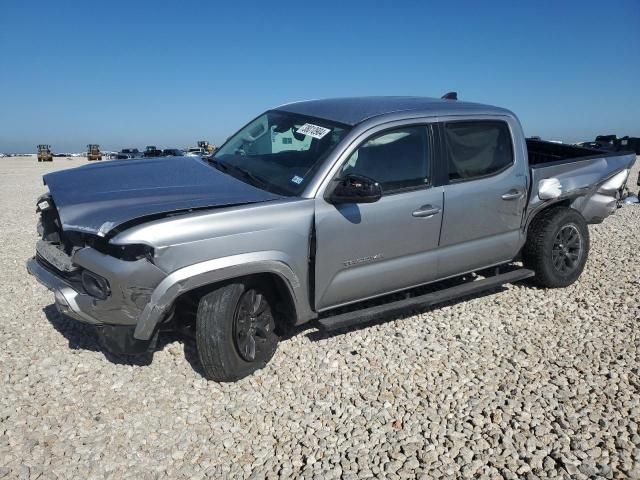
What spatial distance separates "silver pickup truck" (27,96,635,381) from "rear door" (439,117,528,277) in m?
0.01

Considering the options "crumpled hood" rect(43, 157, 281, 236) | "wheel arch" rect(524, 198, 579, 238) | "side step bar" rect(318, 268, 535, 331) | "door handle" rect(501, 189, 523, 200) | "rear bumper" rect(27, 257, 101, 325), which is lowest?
"side step bar" rect(318, 268, 535, 331)

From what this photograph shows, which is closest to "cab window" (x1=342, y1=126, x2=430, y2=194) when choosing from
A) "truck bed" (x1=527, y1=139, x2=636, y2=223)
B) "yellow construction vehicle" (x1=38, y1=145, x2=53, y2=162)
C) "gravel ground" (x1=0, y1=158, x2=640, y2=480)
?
"gravel ground" (x1=0, y1=158, x2=640, y2=480)

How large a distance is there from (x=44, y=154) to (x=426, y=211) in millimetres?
46056

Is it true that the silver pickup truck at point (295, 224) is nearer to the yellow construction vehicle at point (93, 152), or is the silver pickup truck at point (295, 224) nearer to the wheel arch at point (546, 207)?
the wheel arch at point (546, 207)

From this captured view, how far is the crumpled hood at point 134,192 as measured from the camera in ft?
10.5

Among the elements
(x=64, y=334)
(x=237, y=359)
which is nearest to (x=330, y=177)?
(x=237, y=359)

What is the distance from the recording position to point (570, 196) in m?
5.39

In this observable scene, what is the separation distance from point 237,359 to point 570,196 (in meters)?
3.83

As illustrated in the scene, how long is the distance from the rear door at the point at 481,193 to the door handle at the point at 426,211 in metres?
0.15

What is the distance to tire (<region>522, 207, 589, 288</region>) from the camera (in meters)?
5.20

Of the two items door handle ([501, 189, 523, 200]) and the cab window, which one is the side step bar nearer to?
door handle ([501, 189, 523, 200])

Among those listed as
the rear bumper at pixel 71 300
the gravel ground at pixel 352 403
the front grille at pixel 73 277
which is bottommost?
the gravel ground at pixel 352 403

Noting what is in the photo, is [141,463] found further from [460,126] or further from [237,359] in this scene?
[460,126]

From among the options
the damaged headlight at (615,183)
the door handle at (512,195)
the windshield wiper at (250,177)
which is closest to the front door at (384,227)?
the windshield wiper at (250,177)
